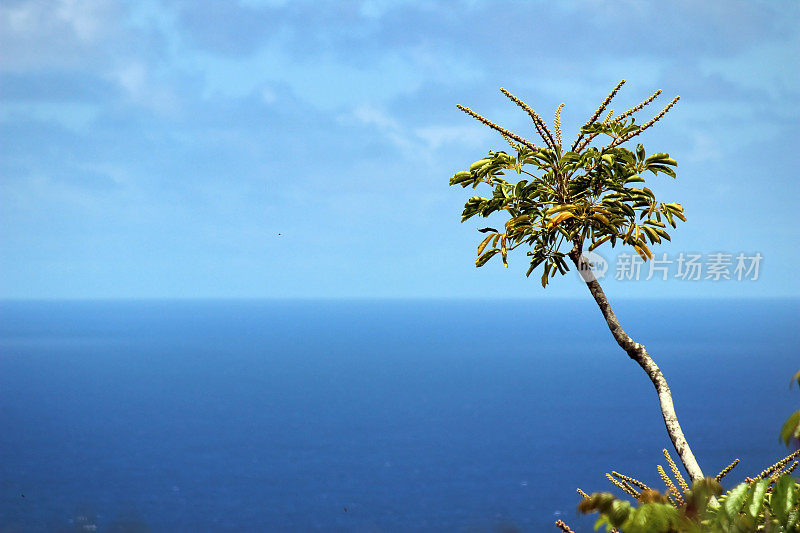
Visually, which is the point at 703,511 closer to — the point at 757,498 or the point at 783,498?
the point at 757,498

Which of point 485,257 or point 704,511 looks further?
point 485,257

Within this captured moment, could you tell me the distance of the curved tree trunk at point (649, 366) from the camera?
37.4ft

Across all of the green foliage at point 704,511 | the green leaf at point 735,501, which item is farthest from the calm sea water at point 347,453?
the green leaf at point 735,501

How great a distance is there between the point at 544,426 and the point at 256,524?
73542 mm

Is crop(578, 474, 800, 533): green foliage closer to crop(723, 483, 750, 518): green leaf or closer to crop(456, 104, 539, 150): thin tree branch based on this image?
crop(723, 483, 750, 518): green leaf

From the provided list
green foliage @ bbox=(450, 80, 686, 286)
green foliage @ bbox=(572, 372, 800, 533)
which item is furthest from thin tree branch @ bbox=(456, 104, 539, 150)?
green foliage @ bbox=(572, 372, 800, 533)

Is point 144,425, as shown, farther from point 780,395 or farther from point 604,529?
point 604,529

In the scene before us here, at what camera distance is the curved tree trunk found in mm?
11391

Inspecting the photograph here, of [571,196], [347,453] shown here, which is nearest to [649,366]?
[571,196]

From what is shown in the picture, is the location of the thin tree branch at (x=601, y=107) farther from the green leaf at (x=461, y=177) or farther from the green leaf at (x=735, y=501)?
the green leaf at (x=735, y=501)

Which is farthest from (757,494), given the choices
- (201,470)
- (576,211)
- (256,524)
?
(201,470)

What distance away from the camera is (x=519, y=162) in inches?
480

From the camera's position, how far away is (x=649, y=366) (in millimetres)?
12016

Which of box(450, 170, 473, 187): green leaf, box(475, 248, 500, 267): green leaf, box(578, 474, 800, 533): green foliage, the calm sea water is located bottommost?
the calm sea water
